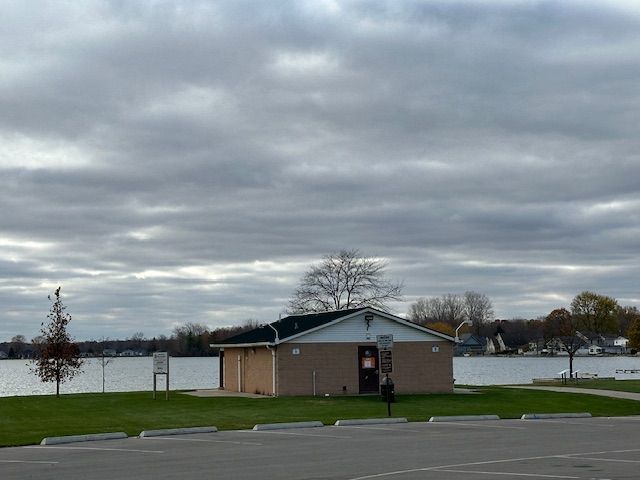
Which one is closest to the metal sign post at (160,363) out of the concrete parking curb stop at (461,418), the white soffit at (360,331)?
the white soffit at (360,331)

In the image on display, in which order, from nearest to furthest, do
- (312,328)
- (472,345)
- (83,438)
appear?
(83,438) → (312,328) → (472,345)

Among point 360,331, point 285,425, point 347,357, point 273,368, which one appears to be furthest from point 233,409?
point 360,331

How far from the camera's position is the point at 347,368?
4262 centimetres

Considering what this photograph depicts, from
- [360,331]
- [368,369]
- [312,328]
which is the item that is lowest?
[368,369]

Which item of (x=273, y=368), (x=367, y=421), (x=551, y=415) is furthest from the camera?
(x=273, y=368)

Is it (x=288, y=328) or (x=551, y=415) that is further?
(x=288, y=328)

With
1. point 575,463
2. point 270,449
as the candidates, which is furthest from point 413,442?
point 575,463

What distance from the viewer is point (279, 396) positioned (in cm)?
4116

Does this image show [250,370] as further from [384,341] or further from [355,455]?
[355,455]

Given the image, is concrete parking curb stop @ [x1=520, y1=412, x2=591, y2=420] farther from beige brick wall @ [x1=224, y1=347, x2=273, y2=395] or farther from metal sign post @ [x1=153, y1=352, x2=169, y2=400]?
metal sign post @ [x1=153, y1=352, x2=169, y2=400]

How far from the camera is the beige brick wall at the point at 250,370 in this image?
4309 centimetres

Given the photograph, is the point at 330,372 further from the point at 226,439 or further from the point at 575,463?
the point at 575,463

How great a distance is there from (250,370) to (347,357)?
539 cm

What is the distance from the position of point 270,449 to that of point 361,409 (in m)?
12.5
